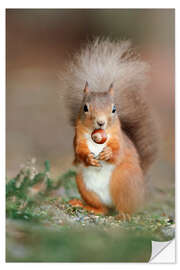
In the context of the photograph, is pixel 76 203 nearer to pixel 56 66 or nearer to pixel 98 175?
pixel 98 175

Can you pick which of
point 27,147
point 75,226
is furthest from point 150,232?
point 27,147

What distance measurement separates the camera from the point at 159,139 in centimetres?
260

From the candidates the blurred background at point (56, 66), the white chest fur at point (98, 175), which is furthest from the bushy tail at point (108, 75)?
the white chest fur at point (98, 175)

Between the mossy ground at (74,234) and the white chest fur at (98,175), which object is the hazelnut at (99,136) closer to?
the white chest fur at (98,175)

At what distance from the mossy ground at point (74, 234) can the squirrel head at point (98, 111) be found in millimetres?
584

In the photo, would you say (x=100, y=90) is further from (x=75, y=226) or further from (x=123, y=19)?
(x=75, y=226)

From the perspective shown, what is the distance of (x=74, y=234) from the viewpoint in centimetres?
226

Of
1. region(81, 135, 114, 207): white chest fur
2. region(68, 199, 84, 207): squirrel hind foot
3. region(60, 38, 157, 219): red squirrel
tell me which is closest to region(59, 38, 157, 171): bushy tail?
region(60, 38, 157, 219): red squirrel

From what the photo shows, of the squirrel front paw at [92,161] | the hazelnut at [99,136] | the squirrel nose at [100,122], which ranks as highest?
the squirrel nose at [100,122]

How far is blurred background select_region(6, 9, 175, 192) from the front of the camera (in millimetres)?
2539

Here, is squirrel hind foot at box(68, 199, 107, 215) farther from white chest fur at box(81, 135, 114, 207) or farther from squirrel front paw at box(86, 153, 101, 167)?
squirrel front paw at box(86, 153, 101, 167)

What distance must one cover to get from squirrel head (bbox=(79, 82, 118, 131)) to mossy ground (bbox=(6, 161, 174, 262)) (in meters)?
0.58

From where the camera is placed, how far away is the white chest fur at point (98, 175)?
86.2 inches

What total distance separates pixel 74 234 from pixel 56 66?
4.30 feet
